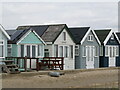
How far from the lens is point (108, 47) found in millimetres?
Answer: 44469

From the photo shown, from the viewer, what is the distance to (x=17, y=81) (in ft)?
81.1

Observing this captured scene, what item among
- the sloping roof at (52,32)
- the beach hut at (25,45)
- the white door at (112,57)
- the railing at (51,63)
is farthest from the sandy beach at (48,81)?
the white door at (112,57)

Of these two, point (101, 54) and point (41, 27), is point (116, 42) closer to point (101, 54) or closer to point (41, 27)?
point (101, 54)

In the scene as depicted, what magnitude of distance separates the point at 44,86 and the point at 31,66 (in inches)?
429

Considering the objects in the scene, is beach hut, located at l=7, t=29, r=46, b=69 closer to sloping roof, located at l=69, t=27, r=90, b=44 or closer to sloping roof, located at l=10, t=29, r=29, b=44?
sloping roof, located at l=10, t=29, r=29, b=44

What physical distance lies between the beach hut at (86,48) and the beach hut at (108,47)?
136 centimetres

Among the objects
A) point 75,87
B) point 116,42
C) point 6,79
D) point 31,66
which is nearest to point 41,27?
point 31,66

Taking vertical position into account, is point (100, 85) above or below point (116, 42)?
below

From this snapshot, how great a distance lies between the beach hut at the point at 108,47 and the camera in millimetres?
43938

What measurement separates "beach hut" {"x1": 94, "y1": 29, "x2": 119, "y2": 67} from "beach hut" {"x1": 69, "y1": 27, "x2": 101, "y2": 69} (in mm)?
1357

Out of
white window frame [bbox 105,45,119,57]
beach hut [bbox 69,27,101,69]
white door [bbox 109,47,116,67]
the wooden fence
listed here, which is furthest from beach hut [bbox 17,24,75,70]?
white door [bbox 109,47,116,67]

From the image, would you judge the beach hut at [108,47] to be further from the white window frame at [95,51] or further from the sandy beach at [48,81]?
the sandy beach at [48,81]

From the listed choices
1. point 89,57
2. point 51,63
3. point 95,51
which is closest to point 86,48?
point 89,57

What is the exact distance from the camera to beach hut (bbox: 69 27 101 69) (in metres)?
40.5
